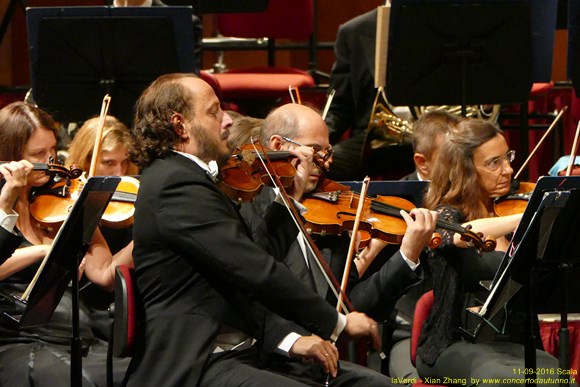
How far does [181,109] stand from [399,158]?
2.27 m

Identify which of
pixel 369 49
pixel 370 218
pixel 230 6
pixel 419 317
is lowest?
pixel 419 317

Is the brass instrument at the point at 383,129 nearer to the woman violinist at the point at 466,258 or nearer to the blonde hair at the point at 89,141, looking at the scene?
the woman violinist at the point at 466,258

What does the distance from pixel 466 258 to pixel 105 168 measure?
1347 millimetres

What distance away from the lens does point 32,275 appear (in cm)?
326

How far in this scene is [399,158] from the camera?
192 inches

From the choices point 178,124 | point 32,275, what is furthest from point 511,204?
point 32,275

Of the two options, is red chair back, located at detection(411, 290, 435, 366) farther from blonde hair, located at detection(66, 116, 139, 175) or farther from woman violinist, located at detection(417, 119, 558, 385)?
blonde hair, located at detection(66, 116, 139, 175)

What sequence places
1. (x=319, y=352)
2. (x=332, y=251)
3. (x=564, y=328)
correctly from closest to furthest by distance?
(x=319, y=352)
(x=564, y=328)
(x=332, y=251)

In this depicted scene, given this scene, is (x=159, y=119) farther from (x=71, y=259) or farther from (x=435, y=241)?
(x=435, y=241)

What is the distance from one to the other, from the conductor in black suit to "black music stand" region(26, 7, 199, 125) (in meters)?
1.36

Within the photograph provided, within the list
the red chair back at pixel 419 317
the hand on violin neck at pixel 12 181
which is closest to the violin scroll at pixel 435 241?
the red chair back at pixel 419 317

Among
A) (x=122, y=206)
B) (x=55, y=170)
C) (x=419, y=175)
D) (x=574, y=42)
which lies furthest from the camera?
(x=419, y=175)

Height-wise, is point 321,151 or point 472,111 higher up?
point 321,151

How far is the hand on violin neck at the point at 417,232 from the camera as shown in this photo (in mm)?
2969
